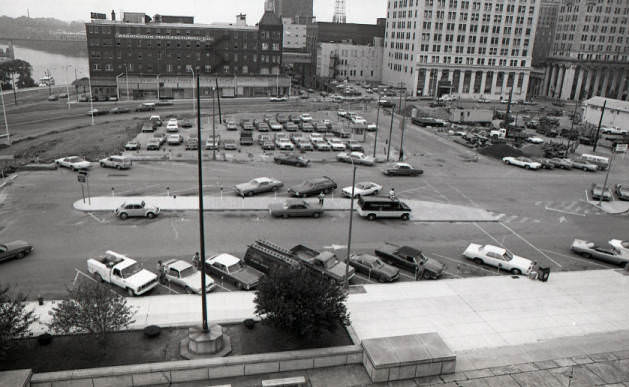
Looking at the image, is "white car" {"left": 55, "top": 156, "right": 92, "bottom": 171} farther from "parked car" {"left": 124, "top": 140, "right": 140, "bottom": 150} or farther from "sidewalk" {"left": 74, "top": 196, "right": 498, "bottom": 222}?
"sidewalk" {"left": 74, "top": 196, "right": 498, "bottom": 222}

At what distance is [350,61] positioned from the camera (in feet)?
496

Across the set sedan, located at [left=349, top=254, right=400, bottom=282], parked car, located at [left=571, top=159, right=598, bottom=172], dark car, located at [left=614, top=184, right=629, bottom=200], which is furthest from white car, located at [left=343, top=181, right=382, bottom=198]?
parked car, located at [left=571, top=159, right=598, bottom=172]

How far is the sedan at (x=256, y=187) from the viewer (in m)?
38.4

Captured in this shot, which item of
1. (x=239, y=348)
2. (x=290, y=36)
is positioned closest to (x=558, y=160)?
(x=239, y=348)

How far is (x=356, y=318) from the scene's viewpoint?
67.4ft

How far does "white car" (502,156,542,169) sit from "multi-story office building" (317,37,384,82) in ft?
318

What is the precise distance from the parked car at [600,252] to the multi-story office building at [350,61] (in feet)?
399

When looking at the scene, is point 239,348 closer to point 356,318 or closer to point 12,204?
point 356,318

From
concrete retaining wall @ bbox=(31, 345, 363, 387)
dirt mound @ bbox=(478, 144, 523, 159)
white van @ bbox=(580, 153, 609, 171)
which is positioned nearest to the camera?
concrete retaining wall @ bbox=(31, 345, 363, 387)

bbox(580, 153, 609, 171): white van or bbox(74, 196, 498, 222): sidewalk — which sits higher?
bbox(580, 153, 609, 171): white van

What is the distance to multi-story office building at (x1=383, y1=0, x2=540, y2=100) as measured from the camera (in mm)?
124750

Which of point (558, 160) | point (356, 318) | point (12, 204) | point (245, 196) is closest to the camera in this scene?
point (356, 318)

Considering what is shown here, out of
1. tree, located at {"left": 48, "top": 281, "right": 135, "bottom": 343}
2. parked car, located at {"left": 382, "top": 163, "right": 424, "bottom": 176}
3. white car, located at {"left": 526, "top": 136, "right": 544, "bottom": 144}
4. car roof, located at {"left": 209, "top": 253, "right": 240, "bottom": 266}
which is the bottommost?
car roof, located at {"left": 209, "top": 253, "right": 240, "bottom": 266}

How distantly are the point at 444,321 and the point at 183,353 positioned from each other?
11.2 metres
